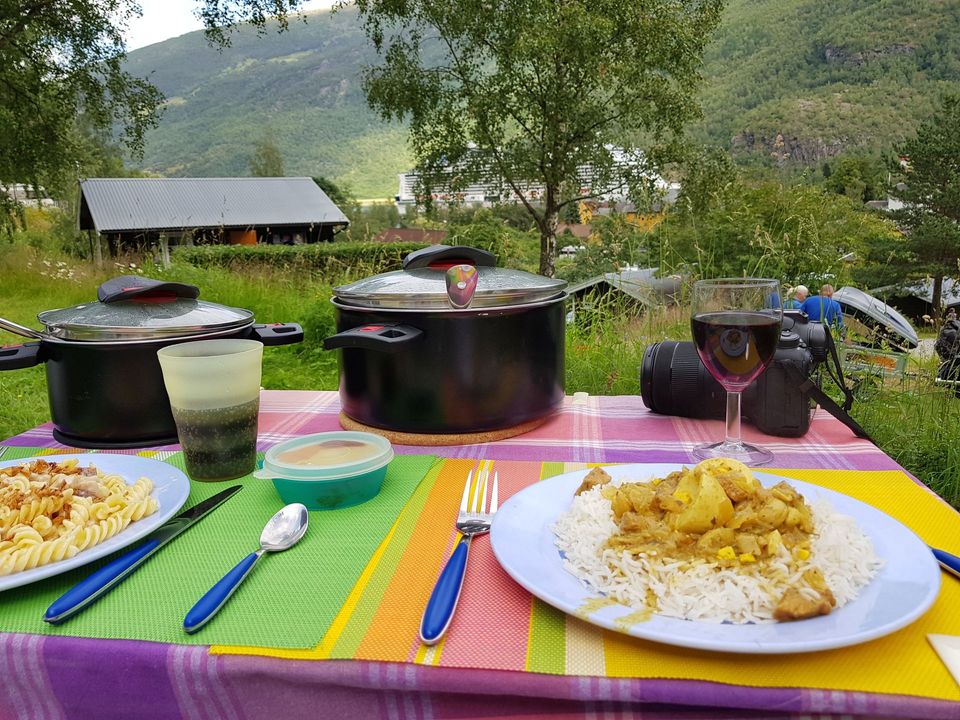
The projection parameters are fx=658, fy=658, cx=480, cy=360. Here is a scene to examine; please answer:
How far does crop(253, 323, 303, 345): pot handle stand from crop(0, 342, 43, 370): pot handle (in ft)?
1.19

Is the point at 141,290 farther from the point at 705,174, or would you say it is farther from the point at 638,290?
the point at 705,174

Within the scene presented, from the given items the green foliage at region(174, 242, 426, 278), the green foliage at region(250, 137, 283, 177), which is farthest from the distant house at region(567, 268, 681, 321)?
the green foliage at region(250, 137, 283, 177)

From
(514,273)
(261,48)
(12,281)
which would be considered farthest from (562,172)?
(261,48)

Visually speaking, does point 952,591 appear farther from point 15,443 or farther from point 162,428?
point 15,443

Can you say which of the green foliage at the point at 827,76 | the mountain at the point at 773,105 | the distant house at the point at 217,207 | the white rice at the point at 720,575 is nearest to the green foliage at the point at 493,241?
the white rice at the point at 720,575

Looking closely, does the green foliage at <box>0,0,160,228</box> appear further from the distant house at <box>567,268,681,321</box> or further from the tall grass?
the distant house at <box>567,268,681,321</box>

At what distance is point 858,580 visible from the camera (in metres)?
0.58

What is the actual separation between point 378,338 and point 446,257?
295 millimetres

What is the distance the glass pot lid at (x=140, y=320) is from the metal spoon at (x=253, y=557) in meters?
0.51

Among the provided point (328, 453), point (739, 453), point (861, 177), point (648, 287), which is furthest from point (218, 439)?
point (861, 177)

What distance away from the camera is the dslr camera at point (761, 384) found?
116 cm

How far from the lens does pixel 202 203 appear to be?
28.0 m

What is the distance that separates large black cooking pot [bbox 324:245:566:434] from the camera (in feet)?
3.63

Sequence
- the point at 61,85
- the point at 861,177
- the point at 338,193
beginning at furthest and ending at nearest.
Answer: the point at 338,193, the point at 861,177, the point at 61,85
